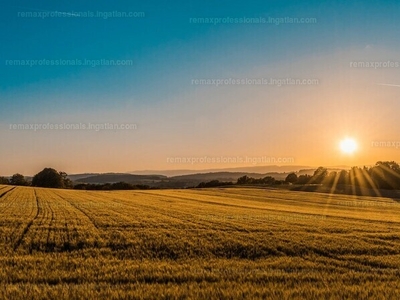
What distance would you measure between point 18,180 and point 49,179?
1313 cm

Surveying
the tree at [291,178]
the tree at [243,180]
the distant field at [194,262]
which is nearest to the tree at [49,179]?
the tree at [243,180]

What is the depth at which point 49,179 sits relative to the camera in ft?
463

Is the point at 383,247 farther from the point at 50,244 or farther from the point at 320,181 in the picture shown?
the point at 320,181

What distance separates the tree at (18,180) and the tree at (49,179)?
3.73 meters

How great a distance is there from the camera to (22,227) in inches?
864

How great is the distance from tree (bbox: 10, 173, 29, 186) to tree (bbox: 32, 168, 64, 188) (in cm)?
373

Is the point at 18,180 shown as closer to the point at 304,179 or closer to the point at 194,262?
the point at 304,179

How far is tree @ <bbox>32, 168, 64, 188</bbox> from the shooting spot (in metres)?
140

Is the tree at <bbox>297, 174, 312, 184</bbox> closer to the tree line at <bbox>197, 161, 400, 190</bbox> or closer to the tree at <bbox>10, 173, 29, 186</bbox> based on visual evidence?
the tree line at <bbox>197, 161, 400, 190</bbox>

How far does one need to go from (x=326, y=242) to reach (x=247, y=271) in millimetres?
7452

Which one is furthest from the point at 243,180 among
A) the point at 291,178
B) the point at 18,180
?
the point at 18,180

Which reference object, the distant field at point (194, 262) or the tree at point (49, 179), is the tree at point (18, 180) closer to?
the tree at point (49, 179)

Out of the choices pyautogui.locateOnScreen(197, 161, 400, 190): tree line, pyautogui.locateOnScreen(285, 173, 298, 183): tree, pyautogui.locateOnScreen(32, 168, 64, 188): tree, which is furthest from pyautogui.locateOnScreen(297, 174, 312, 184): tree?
pyautogui.locateOnScreen(32, 168, 64, 188): tree

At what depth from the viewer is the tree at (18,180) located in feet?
470
